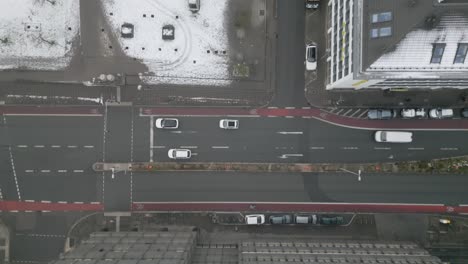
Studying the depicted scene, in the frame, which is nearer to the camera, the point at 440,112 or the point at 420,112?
the point at 420,112

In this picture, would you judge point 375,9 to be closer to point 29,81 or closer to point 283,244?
point 283,244

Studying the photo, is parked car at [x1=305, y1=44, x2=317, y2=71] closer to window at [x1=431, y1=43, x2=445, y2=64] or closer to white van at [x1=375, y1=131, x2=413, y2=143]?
white van at [x1=375, y1=131, x2=413, y2=143]

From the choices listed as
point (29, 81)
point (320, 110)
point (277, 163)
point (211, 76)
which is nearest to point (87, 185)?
point (29, 81)

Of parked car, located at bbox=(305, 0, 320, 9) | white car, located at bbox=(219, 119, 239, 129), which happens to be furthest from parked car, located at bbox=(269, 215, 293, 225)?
parked car, located at bbox=(305, 0, 320, 9)

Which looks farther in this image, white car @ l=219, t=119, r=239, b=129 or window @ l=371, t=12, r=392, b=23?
white car @ l=219, t=119, r=239, b=129

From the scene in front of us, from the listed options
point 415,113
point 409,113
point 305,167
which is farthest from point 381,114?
point 305,167

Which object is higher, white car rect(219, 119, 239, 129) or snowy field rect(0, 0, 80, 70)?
snowy field rect(0, 0, 80, 70)

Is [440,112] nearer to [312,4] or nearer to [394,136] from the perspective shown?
[394,136]
